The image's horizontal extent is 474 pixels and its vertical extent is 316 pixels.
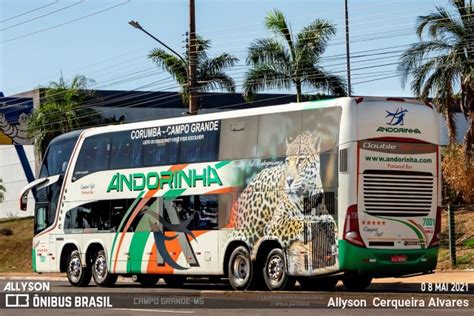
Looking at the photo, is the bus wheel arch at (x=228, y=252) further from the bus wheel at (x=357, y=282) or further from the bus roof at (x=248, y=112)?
the bus roof at (x=248, y=112)

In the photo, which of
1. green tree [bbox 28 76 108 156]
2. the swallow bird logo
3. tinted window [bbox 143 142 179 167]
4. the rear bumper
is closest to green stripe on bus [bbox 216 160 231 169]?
tinted window [bbox 143 142 179 167]

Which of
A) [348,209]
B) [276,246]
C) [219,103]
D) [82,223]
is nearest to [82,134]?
[82,223]

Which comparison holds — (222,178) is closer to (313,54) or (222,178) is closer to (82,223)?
(82,223)

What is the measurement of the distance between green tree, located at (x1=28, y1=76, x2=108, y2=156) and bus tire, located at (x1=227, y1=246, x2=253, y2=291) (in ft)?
102

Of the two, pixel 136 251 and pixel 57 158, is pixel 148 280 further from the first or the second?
pixel 57 158

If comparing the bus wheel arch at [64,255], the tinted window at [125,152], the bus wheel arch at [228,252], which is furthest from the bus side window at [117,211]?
the bus wheel arch at [228,252]

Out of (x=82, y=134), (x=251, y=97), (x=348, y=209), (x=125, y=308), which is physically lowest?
(x=125, y=308)

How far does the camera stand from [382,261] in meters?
22.8

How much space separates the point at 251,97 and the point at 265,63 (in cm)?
155

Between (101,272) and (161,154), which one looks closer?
(161,154)

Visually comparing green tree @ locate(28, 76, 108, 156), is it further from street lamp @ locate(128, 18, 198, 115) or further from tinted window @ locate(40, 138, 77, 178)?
tinted window @ locate(40, 138, 77, 178)

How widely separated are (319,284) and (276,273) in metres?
2.94

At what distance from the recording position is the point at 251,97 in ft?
147

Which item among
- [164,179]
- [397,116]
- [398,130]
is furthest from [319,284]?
[397,116]
